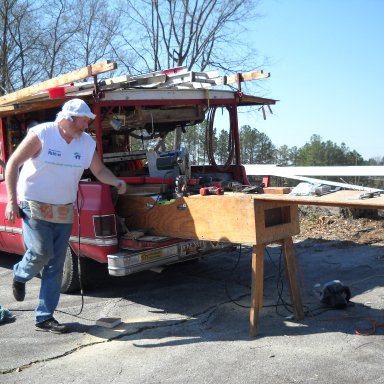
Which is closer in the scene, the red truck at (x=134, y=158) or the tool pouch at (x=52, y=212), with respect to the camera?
the tool pouch at (x=52, y=212)

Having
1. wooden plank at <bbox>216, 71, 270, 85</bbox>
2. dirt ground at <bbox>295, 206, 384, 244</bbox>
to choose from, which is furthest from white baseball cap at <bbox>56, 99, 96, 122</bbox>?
dirt ground at <bbox>295, 206, 384, 244</bbox>

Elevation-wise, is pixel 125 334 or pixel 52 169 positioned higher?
pixel 52 169

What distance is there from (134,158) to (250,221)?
107 inches

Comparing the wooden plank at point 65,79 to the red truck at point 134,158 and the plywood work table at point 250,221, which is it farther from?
the plywood work table at point 250,221

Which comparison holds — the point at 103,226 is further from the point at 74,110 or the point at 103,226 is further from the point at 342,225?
the point at 342,225

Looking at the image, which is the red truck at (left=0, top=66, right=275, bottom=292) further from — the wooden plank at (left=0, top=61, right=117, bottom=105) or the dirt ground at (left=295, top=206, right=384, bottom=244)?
the dirt ground at (left=295, top=206, right=384, bottom=244)

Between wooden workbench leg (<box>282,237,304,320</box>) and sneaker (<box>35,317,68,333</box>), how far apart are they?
1.96 m

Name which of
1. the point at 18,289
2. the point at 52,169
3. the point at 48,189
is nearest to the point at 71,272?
the point at 18,289

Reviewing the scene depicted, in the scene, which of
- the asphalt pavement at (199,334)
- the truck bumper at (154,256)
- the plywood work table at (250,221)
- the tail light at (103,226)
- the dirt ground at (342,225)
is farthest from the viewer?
the dirt ground at (342,225)

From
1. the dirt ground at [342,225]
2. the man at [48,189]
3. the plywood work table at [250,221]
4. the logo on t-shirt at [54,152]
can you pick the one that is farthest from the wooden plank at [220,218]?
the dirt ground at [342,225]

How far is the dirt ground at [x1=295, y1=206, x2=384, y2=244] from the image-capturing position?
26.1 ft

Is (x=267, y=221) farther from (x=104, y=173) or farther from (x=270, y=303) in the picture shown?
(x=104, y=173)

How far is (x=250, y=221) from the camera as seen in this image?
4.32m

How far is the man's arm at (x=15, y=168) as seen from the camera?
13.4 feet
